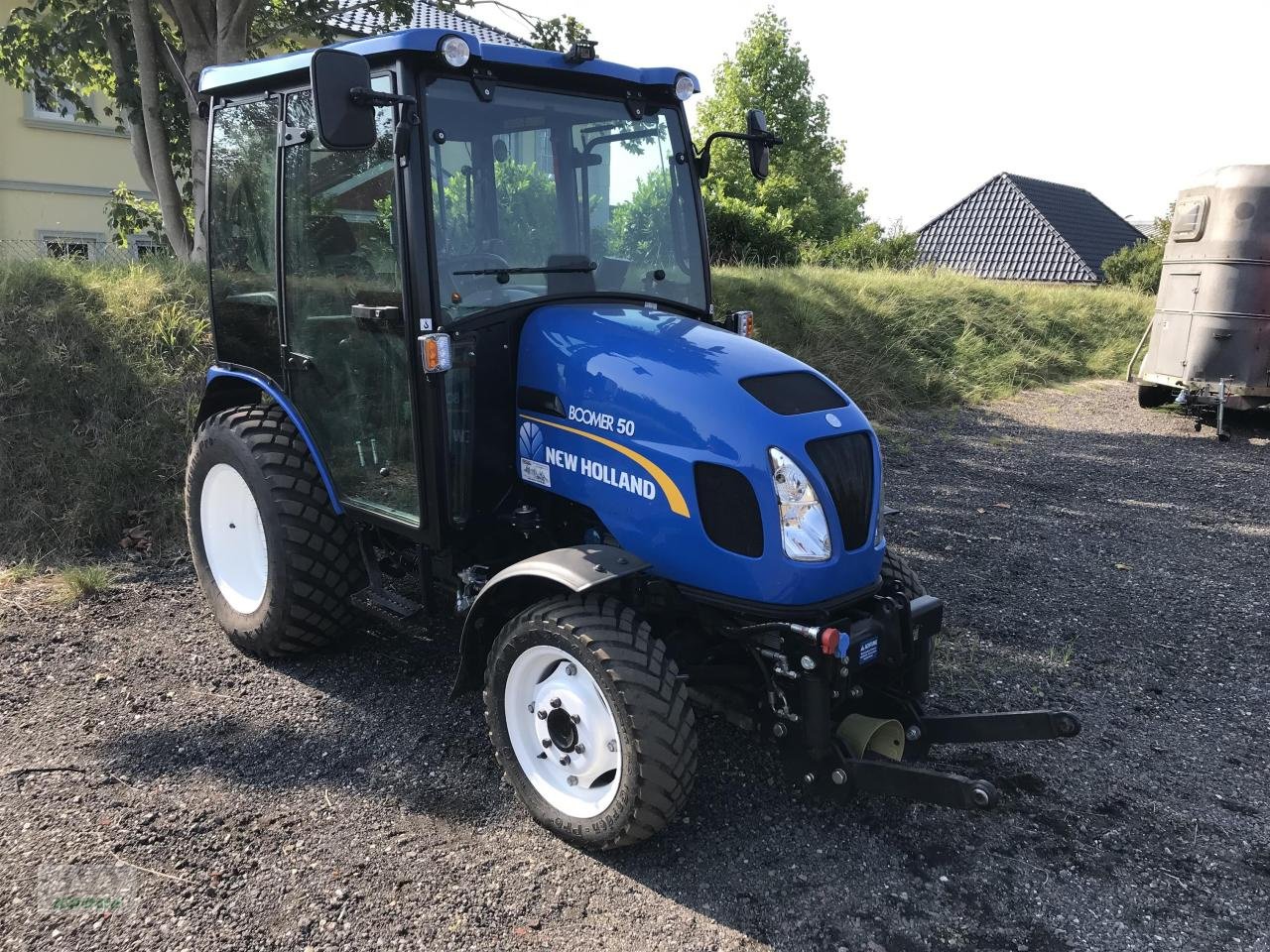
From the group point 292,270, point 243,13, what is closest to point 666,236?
point 292,270

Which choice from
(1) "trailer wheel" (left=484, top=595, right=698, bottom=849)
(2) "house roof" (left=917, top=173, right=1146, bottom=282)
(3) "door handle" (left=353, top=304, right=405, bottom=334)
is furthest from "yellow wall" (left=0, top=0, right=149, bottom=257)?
(2) "house roof" (left=917, top=173, right=1146, bottom=282)

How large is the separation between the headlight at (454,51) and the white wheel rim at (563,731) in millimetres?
1886

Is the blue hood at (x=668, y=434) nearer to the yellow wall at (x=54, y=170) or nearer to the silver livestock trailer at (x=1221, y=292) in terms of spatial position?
the silver livestock trailer at (x=1221, y=292)

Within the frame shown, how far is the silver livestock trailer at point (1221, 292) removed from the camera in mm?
9828

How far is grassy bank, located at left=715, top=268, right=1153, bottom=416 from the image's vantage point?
11352 millimetres

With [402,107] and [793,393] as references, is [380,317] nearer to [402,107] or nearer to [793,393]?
[402,107]

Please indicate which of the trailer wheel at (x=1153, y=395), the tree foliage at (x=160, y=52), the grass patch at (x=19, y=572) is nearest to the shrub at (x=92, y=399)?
the grass patch at (x=19, y=572)

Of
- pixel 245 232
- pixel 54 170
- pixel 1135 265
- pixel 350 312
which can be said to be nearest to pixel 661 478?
pixel 350 312

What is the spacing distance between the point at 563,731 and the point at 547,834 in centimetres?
34

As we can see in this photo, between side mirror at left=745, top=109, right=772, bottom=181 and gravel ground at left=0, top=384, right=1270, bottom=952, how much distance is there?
234 cm

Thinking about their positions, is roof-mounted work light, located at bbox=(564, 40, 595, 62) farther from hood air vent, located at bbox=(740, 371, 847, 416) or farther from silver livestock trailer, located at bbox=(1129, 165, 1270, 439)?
silver livestock trailer, located at bbox=(1129, 165, 1270, 439)

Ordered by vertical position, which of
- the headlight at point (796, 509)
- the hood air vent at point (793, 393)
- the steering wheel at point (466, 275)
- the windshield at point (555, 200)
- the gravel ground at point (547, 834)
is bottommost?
the gravel ground at point (547, 834)

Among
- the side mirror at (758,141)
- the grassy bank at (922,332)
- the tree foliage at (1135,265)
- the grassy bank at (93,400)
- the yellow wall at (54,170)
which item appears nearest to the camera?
the side mirror at (758,141)

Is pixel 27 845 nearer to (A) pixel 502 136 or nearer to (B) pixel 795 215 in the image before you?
(A) pixel 502 136
